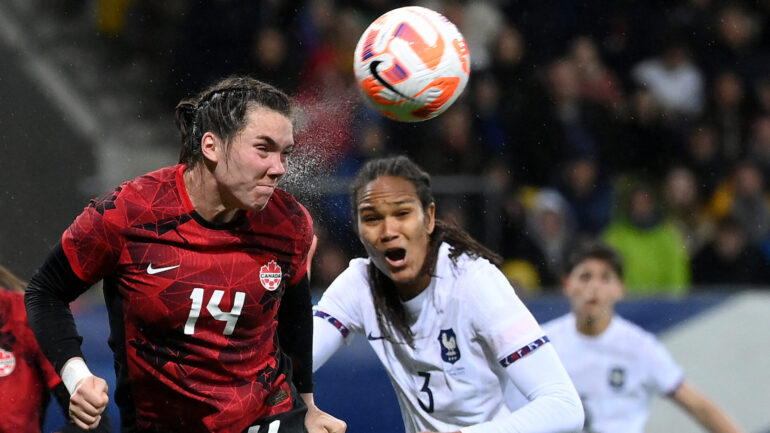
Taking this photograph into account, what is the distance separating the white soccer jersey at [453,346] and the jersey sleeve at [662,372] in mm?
2197

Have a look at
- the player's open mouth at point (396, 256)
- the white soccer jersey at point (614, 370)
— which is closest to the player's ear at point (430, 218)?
the player's open mouth at point (396, 256)

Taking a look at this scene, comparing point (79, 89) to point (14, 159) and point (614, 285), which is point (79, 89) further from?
point (614, 285)

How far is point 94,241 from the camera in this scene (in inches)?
125

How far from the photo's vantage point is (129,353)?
10.9ft

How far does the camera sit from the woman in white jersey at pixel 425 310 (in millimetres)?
3854

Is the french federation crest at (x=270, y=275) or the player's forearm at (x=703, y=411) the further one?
the player's forearm at (x=703, y=411)

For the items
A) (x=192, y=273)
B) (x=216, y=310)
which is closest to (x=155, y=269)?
(x=192, y=273)

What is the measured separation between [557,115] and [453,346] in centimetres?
408

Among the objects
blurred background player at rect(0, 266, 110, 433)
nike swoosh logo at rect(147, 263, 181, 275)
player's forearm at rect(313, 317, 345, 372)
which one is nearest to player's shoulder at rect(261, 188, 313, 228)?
nike swoosh logo at rect(147, 263, 181, 275)

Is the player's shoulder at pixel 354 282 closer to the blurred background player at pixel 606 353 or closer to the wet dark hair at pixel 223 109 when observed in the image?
the wet dark hair at pixel 223 109

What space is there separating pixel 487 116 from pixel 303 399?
421 cm

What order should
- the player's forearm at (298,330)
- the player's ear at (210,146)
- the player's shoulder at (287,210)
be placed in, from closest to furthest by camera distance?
the player's ear at (210,146)
the player's shoulder at (287,210)
the player's forearm at (298,330)

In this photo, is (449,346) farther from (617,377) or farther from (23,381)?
(617,377)

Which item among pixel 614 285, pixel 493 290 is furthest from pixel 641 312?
pixel 493 290
